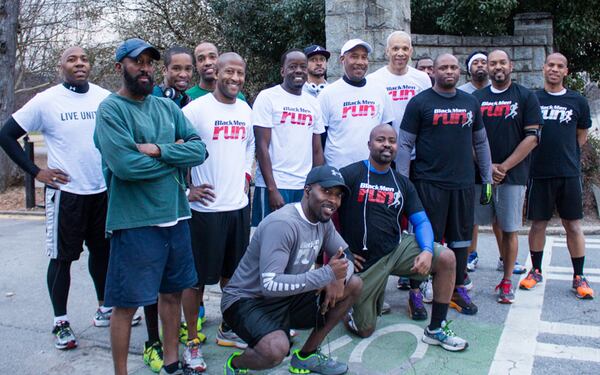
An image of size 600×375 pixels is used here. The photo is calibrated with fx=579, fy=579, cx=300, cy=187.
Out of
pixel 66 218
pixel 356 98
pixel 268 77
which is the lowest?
pixel 66 218

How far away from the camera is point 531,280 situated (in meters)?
5.23

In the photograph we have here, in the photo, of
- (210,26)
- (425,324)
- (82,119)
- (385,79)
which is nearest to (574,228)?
(425,324)

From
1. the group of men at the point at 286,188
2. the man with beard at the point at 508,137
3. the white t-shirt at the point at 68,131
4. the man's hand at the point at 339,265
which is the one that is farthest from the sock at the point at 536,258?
the white t-shirt at the point at 68,131

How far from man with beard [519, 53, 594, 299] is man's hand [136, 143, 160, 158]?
3.49m

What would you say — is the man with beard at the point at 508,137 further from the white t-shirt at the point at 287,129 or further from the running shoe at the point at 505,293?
the white t-shirt at the point at 287,129

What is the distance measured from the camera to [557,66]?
5023mm

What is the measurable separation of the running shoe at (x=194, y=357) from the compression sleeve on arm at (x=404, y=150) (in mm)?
2031

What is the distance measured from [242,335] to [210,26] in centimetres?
1174

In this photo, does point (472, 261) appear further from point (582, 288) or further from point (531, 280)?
point (582, 288)

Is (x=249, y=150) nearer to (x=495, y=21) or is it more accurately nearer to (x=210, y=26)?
(x=495, y=21)

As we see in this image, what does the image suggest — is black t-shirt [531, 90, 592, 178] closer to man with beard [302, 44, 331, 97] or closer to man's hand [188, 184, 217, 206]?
man with beard [302, 44, 331, 97]

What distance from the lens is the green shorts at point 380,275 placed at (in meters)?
4.02

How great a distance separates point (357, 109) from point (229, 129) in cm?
118

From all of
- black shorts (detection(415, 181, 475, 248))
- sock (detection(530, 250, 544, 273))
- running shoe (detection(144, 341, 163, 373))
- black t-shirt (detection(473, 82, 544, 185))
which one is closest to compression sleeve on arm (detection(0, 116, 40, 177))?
running shoe (detection(144, 341, 163, 373))
